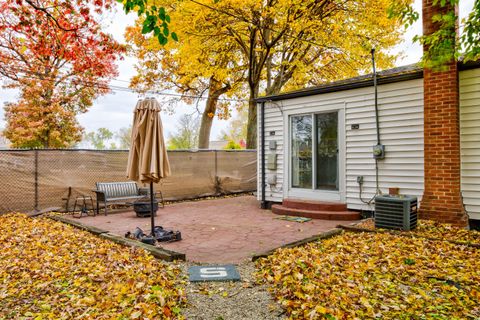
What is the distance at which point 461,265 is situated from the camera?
12.6ft

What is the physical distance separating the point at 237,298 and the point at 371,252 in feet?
7.17

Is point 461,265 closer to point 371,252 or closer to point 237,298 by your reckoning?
point 371,252

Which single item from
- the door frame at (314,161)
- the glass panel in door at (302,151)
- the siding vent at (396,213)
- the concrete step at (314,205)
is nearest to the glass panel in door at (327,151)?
the door frame at (314,161)

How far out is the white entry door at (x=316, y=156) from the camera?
7.61 meters

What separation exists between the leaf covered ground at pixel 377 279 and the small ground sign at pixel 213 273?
33 cm

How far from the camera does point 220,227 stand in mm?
6508

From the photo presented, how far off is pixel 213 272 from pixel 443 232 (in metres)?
3.91

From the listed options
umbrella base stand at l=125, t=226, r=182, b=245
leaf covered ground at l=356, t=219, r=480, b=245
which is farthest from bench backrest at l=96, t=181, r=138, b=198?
leaf covered ground at l=356, t=219, r=480, b=245

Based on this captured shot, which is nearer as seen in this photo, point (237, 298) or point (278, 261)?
point (237, 298)

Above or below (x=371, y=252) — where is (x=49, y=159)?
above

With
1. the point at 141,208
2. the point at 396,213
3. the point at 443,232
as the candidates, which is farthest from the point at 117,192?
the point at 443,232

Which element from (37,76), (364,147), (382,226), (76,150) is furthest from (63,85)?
(382,226)

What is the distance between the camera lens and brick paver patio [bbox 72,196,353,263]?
485 cm

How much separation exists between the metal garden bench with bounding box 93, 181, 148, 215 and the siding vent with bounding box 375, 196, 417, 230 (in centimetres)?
578
